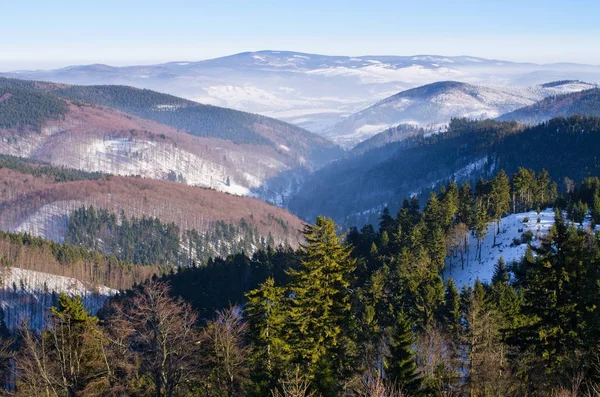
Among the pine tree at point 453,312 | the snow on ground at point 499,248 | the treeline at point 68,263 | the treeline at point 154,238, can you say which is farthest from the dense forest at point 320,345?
the treeline at point 154,238

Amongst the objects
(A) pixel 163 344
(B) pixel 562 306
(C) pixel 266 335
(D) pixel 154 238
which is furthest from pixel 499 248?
(D) pixel 154 238

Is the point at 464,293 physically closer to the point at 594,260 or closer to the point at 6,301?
the point at 594,260

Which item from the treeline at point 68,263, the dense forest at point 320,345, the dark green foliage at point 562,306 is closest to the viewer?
the dark green foliage at point 562,306

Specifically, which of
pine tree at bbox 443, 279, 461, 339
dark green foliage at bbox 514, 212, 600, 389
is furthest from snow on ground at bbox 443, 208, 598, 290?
dark green foliage at bbox 514, 212, 600, 389

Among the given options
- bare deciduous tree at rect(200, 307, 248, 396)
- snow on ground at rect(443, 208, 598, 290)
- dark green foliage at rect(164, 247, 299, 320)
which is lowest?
dark green foliage at rect(164, 247, 299, 320)

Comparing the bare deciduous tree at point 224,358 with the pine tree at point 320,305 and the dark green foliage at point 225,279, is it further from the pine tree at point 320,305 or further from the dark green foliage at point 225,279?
the dark green foliage at point 225,279

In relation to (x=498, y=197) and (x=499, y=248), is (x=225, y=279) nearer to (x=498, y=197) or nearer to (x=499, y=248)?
(x=499, y=248)

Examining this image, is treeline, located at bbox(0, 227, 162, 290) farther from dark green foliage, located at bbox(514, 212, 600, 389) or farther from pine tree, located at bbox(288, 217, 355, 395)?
dark green foliage, located at bbox(514, 212, 600, 389)
